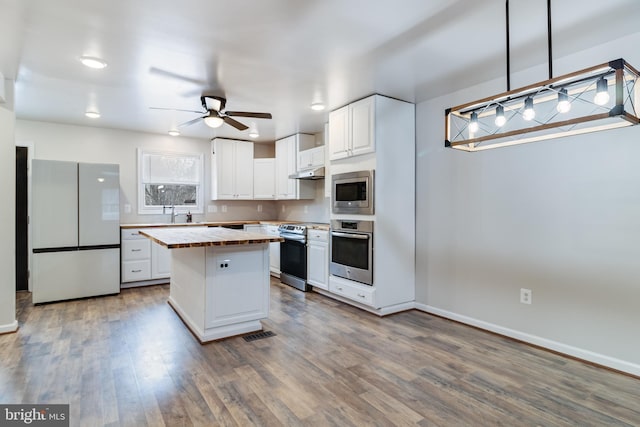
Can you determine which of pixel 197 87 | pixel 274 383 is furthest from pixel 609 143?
pixel 197 87

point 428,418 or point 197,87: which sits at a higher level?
point 197,87

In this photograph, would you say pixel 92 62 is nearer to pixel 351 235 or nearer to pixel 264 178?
pixel 351 235

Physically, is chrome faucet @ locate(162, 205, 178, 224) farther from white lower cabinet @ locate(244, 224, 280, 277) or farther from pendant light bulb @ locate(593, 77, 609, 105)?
pendant light bulb @ locate(593, 77, 609, 105)

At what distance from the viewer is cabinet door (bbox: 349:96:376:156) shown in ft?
11.6

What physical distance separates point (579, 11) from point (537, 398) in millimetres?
2327

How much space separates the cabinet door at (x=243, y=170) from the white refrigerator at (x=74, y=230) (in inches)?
74.0

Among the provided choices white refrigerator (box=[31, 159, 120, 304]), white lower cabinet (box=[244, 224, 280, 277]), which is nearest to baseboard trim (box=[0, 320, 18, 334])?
white refrigerator (box=[31, 159, 120, 304])

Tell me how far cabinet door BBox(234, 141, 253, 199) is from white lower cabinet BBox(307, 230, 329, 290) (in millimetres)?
1871

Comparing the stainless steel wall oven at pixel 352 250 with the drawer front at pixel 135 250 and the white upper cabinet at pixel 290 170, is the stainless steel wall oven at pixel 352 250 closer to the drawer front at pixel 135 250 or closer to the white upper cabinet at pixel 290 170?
the white upper cabinet at pixel 290 170

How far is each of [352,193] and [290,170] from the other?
195 cm

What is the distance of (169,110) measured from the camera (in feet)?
13.4

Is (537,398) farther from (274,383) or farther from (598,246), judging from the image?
(274,383)

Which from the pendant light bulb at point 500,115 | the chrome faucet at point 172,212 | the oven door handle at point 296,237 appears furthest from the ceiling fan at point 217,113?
the chrome faucet at point 172,212

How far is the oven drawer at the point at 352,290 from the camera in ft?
11.8
